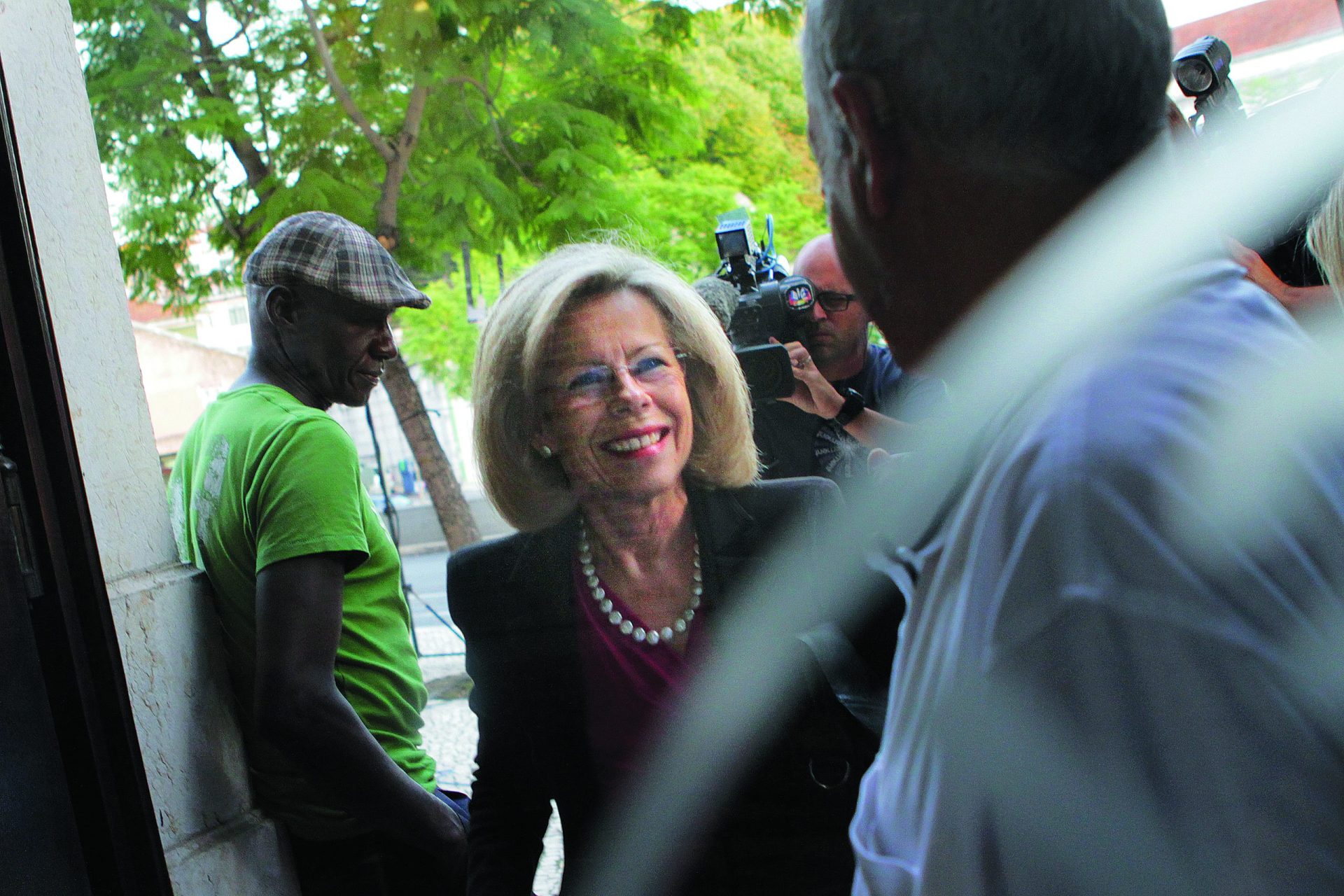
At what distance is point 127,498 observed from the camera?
1.95 metres

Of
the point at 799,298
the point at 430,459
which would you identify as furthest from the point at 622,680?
the point at 430,459

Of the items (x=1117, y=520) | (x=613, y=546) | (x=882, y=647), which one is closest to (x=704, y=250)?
(x=613, y=546)

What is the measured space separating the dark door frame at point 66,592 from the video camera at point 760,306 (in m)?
1.13

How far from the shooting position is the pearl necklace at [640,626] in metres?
1.37

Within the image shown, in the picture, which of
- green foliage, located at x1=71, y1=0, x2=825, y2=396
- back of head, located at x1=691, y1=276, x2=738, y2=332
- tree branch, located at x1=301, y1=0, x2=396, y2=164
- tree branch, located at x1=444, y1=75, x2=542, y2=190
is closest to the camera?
back of head, located at x1=691, y1=276, x2=738, y2=332

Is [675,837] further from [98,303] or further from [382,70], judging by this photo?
[382,70]

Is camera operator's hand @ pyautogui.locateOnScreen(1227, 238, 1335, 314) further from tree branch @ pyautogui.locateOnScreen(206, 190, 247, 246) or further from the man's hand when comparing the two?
tree branch @ pyautogui.locateOnScreen(206, 190, 247, 246)

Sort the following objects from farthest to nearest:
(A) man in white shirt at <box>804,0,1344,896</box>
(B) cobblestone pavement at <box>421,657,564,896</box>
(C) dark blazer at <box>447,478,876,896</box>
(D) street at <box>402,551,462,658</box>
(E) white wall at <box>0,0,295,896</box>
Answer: (D) street at <box>402,551,462,658</box>, (B) cobblestone pavement at <box>421,657,564,896</box>, (E) white wall at <box>0,0,295,896</box>, (C) dark blazer at <box>447,478,876,896</box>, (A) man in white shirt at <box>804,0,1344,896</box>

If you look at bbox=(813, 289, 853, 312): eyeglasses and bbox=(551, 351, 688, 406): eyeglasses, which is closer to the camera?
bbox=(551, 351, 688, 406): eyeglasses

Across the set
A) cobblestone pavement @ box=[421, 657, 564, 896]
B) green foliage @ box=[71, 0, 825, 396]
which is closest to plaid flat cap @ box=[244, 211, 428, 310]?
green foliage @ box=[71, 0, 825, 396]

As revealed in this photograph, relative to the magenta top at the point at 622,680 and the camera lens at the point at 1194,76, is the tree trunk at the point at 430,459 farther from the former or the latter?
the camera lens at the point at 1194,76

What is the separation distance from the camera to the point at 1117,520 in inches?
20.3

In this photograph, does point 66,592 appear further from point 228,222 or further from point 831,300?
point 228,222

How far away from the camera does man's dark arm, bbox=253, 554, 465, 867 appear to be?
64.1 inches
